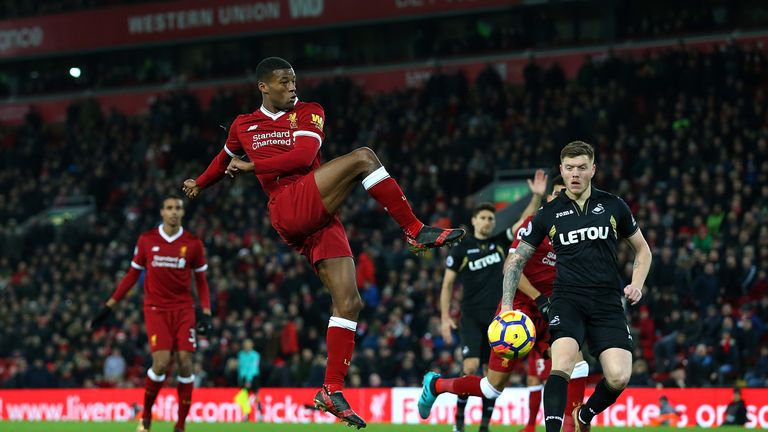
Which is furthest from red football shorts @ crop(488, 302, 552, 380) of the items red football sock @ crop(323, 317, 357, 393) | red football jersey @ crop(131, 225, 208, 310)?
red football jersey @ crop(131, 225, 208, 310)

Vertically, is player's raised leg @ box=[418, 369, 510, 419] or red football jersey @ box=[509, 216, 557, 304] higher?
red football jersey @ box=[509, 216, 557, 304]

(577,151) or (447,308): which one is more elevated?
(577,151)

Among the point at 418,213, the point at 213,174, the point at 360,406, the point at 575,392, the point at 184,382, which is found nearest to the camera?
the point at 213,174

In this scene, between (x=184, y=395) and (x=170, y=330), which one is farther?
(x=170, y=330)

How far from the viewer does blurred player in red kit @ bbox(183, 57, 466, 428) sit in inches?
349

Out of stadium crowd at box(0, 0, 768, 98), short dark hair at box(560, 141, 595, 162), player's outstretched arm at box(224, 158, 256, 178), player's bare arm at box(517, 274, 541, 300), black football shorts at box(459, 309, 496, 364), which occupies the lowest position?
black football shorts at box(459, 309, 496, 364)

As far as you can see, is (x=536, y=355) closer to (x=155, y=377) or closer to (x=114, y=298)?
(x=155, y=377)

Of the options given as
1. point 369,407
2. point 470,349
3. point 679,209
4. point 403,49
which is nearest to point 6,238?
point 403,49

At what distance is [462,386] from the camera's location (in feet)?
37.6

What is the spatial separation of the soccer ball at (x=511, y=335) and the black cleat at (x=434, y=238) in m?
1.22

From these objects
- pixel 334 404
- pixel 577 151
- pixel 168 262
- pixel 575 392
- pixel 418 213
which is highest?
pixel 418 213

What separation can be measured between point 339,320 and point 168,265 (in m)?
5.18

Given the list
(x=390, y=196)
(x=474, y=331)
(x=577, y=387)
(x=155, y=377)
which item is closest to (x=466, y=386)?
(x=577, y=387)

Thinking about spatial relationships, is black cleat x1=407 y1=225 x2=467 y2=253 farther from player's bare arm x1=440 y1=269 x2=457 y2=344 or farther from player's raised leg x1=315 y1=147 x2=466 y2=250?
player's bare arm x1=440 y1=269 x2=457 y2=344
